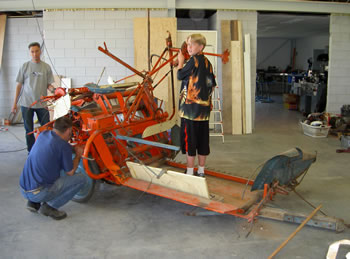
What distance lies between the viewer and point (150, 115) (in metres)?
4.27

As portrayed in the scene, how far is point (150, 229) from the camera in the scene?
3141 mm

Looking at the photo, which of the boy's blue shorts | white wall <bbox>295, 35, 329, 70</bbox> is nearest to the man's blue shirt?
the boy's blue shorts

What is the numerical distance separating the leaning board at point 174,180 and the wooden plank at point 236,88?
3972 millimetres

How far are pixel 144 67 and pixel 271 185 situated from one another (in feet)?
14.3

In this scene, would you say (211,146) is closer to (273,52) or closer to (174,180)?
(174,180)

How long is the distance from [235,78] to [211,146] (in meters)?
1.74

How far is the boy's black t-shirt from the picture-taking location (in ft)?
10.8

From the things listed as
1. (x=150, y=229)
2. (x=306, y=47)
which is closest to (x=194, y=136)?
(x=150, y=229)

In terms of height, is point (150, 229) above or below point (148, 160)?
below

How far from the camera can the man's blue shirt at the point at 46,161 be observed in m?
3.04

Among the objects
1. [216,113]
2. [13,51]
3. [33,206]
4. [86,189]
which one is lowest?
[33,206]

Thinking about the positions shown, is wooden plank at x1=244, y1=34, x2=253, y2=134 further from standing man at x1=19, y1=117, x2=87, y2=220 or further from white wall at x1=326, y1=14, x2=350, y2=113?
standing man at x1=19, y1=117, x2=87, y2=220

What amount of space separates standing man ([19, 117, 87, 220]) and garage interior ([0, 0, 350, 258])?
178mm

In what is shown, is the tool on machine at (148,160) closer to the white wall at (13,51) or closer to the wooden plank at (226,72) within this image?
the wooden plank at (226,72)
